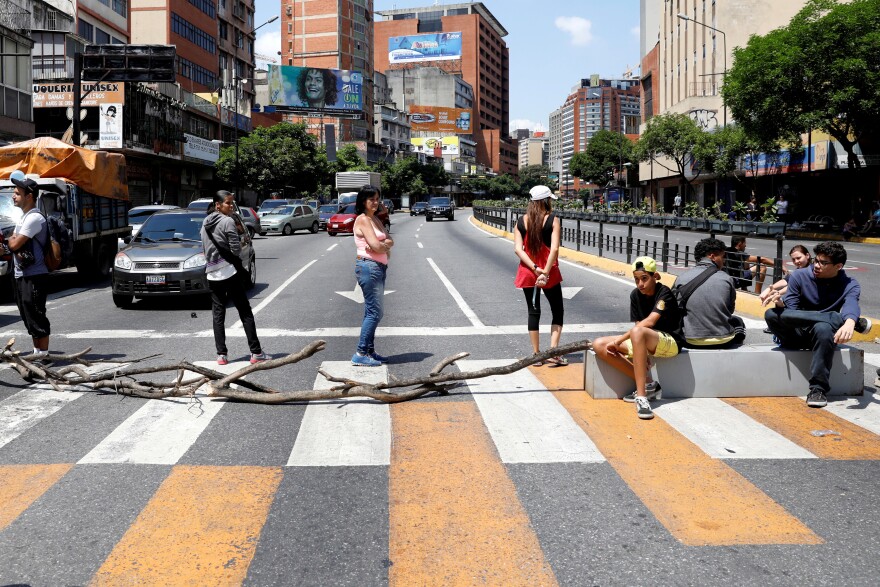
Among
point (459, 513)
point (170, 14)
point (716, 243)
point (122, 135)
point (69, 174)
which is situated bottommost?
point (459, 513)

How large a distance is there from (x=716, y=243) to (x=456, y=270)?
13305 mm

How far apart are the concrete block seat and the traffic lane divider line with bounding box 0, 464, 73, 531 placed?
3991 mm

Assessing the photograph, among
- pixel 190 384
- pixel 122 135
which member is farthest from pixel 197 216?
pixel 122 135

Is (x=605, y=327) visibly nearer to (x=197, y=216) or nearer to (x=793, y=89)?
(x=197, y=216)

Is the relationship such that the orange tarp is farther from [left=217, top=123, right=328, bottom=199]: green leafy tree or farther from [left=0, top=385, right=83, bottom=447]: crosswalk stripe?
[left=217, top=123, right=328, bottom=199]: green leafy tree

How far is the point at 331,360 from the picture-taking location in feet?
27.4

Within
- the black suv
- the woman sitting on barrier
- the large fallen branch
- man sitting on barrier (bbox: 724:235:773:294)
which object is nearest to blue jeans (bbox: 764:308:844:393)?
the woman sitting on barrier

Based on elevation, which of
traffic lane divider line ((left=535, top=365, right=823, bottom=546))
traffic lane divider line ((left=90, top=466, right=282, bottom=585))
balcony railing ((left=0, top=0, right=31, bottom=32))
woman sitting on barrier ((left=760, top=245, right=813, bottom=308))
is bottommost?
traffic lane divider line ((left=90, top=466, right=282, bottom=585))

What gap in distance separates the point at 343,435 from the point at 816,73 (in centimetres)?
3263

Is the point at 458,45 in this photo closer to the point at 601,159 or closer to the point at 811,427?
the point at 601,159

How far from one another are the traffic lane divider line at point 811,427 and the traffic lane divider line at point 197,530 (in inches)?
137

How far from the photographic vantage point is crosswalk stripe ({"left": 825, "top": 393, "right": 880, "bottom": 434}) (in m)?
5.87

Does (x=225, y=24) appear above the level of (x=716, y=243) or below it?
above

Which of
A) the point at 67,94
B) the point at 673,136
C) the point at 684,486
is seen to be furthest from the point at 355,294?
the point at 673,136
